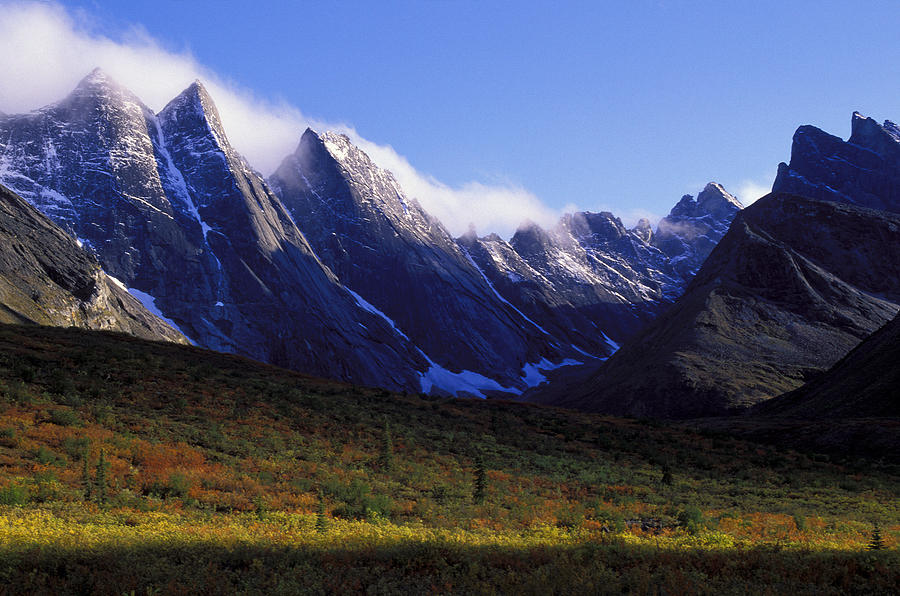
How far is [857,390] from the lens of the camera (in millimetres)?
62531

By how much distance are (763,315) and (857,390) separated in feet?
188

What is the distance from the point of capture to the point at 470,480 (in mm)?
23234

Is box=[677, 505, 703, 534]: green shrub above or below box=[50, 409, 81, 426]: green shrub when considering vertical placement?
below

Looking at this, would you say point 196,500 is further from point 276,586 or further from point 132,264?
point 132,264

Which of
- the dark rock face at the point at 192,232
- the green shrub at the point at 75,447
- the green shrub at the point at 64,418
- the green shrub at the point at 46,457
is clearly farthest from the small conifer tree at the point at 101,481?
the dark rock face at the point at 192,232

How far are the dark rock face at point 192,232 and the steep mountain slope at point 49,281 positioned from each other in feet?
147

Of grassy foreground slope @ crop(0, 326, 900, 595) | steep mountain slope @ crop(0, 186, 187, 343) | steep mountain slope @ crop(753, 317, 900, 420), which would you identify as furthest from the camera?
steep mountain slope @ crop(0, 186, 187, 343)

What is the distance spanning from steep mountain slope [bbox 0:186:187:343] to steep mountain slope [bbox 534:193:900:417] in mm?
82022

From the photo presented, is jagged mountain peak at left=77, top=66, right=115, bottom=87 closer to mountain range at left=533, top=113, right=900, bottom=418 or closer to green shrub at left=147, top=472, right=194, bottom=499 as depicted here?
mountain range at left=533, top=113, right=900, bottom=418

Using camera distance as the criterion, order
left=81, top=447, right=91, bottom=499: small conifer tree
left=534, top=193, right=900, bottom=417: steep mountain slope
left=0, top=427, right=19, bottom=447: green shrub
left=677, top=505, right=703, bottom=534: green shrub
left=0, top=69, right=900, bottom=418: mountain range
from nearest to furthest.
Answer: left=81, top=447, right=91, bottom=499: small conifer tree < left=677, top=505, right=703, bottom=534: green shrub < left=0, top=427, right=19, bottom=447: green shrub < left=0, top=69, right=900, bottom=418: mountain range < left=534, top=193, right=900, bottom=417: steep mountain slope

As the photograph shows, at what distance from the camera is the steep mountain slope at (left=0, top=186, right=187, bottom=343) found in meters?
73.7

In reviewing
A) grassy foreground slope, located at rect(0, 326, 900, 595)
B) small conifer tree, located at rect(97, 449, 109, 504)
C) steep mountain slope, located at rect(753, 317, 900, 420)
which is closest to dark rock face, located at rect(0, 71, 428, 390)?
steep mountain slope, located at rect(753, 317, 900, 420)

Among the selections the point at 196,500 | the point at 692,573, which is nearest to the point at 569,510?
the point at 692,573

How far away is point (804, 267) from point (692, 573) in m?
140
